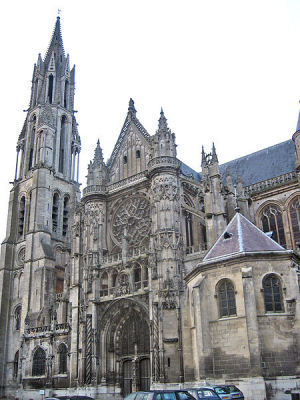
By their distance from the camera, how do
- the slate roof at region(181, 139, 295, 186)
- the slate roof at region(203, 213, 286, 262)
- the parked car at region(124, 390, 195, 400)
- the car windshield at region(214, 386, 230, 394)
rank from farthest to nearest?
the slate roof at region(181, 139, 295, 186), the slate roof at region(203, 213, 286, 262), the car windshield at region(214, 386, 230, 394), the parked car at region(124, 390, 195, 400)

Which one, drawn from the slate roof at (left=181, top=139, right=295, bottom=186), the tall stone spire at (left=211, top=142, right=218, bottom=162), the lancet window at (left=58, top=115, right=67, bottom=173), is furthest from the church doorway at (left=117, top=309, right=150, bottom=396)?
the lancet window at (left=58, top=115, right=67, bottom=173)

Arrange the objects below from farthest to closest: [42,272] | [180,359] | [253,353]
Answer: [42,272]
[180,359]
[253,353]

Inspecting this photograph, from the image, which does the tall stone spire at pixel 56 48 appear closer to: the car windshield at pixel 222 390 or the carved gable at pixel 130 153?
the carved gable at pixel 130 153

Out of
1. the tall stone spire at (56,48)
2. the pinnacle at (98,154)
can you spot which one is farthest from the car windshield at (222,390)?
the tall stone spire at (56,48)

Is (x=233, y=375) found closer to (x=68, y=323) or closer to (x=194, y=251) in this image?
(x=194, y=251)

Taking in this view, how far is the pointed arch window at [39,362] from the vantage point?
1247 inches

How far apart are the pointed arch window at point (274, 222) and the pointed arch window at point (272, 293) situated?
1013cm

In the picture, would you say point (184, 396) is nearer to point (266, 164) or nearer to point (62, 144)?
point (266, 164)

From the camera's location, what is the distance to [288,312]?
19.1 meters

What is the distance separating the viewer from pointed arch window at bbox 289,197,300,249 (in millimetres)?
28770

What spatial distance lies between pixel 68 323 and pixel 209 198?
43.3ft

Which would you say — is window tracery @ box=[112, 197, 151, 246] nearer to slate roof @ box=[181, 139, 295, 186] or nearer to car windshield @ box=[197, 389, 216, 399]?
slate roof @ box=[181, 139, 295, 186]

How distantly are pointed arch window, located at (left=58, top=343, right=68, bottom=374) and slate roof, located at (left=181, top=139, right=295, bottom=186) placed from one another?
593 inches

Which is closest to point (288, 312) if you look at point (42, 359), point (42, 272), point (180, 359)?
point (180, 359)
